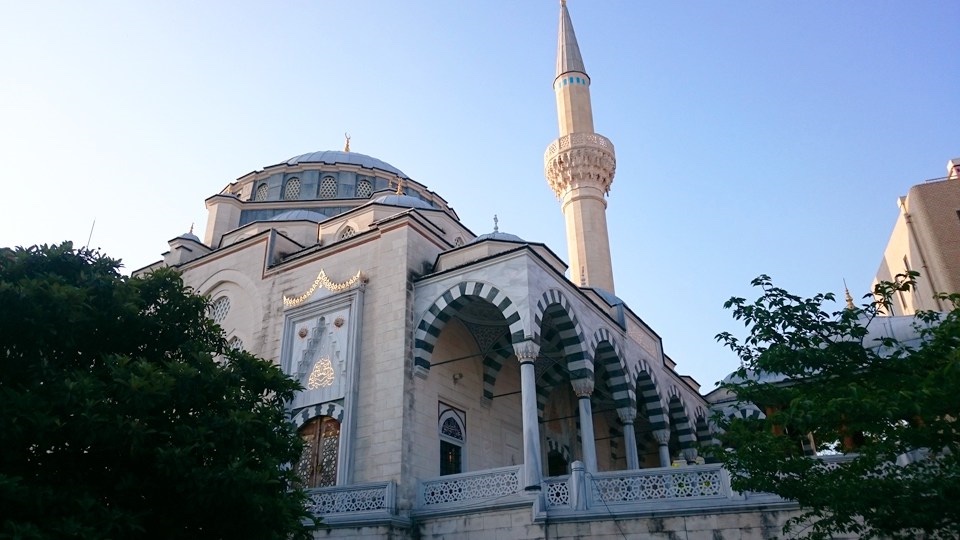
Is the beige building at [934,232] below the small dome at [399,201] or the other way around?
below

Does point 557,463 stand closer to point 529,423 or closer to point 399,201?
point 529,423

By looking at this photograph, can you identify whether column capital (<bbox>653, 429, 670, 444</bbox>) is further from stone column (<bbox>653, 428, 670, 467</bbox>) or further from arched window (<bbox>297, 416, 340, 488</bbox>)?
arched window (<bbox>297, 416, 340, 488</bbox>)

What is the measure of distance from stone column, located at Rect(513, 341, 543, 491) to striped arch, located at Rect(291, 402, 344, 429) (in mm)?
2868

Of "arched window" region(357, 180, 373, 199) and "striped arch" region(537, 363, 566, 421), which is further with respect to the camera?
"arched window" region(357, 180, 373, 199)

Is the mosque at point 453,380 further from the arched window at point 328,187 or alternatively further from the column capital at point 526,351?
the arched window at point 328,187

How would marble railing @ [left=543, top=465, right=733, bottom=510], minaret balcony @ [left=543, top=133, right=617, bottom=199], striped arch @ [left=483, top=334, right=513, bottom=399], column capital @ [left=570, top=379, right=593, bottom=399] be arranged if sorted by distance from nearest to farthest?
1. marble railing @ [left=543, top=465, right=733, bottom=510]
2. column capital @ [left=570, top=379, right=593, bottom=399]
3. striped arch @ [left=483, top=334, right=513, bottom=399]
4. minaret balcony @ [left=543, top=133, right=617, bottom=199]

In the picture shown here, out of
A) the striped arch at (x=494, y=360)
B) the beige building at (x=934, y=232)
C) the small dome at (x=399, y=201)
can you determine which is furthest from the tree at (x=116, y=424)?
the beige building at (x=934, y=232)

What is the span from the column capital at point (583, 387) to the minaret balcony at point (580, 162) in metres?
Answer: 9.31

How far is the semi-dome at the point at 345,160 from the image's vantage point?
20375 mm

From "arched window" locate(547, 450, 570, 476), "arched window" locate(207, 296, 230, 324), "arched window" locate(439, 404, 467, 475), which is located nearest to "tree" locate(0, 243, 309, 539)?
"arched window" locate(439, 404, 467, 475)

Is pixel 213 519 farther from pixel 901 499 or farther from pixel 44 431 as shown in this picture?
pixel 901 499

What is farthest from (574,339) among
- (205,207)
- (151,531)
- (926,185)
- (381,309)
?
(205,207)

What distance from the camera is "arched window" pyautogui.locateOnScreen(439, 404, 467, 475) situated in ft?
36.6

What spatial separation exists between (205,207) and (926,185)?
1656 centimetres
